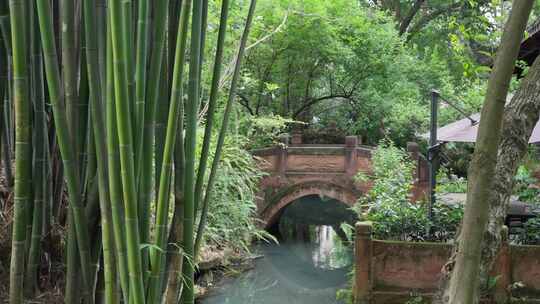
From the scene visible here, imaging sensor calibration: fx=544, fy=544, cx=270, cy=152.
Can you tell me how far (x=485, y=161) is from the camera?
146cm

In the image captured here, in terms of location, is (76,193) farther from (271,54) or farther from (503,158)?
(271,54)

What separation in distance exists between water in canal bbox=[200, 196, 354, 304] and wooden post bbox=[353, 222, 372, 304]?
2660 mm

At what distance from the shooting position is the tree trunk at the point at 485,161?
144 cm

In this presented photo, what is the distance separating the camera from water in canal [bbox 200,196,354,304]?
8.64 m

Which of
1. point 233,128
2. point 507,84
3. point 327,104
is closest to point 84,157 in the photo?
point 507,84

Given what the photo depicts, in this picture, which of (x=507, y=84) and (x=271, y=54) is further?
(x=271, y=54)

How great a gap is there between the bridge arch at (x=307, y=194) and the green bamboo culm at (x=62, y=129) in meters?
10.5

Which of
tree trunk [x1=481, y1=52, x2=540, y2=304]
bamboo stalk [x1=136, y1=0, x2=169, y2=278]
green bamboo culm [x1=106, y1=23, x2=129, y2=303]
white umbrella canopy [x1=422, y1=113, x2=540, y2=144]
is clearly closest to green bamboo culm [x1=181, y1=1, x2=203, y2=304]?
bamboo stalk [x1=136, y1=0, x2=169, y2=278]

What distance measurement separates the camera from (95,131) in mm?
1273

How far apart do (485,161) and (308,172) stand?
10.4 m

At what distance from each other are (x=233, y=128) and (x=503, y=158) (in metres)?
7.13

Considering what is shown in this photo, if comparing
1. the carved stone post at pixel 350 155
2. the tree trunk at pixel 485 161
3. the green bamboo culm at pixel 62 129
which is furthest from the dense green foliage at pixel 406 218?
the carved stone post at pixel 350 155

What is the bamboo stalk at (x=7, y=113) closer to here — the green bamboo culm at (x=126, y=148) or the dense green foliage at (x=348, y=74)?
the green bamboo culm at (x=126, y=148)

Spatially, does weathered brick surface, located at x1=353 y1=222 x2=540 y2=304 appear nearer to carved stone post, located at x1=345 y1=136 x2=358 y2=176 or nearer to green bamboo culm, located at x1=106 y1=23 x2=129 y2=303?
green bamboo culm, located at x1=106 y1=23 x2=129 y2=303
